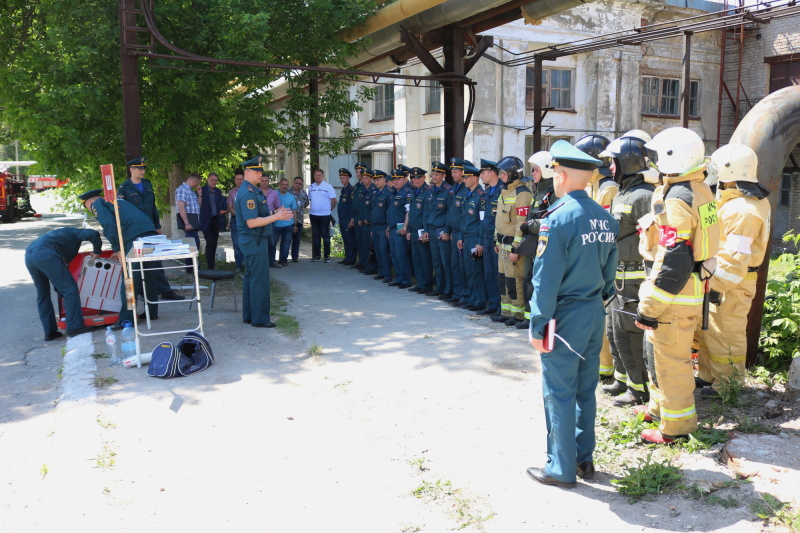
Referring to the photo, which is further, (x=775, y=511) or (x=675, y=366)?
(x=675, y=366)

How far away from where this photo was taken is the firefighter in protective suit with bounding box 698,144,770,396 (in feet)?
17.7

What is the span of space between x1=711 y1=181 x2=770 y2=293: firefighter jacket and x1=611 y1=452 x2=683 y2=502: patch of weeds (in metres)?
1.97

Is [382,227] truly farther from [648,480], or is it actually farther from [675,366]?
[648,480]

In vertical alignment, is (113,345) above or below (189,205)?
below

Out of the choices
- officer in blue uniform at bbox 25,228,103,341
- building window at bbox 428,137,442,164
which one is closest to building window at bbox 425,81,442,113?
building window at bbox 428,137,442,164

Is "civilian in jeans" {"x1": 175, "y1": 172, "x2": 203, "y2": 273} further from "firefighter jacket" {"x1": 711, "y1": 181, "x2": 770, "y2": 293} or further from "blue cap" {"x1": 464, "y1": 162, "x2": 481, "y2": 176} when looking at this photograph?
"firefighter jacket" {"x1": 711, "y1": 181, "x2": 770, "y2": 293}

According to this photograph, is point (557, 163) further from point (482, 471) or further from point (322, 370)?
point (322, 370)

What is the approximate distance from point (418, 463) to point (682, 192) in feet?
8.48

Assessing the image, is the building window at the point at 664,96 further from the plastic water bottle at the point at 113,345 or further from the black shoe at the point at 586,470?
the black shoe at the point at 586,470

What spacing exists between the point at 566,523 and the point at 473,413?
1.73m

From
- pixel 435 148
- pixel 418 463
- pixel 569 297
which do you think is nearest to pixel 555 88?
pixel 435 148

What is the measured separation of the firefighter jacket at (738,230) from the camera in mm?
5395

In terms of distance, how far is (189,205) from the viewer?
1232cm

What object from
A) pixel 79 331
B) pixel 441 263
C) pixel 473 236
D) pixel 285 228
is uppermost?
pixel 473 236
